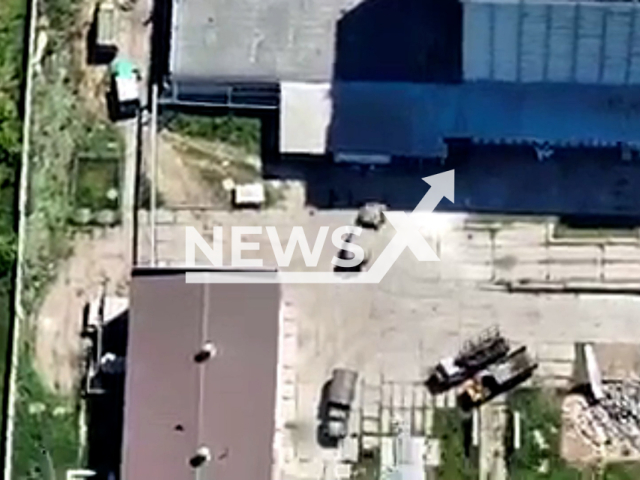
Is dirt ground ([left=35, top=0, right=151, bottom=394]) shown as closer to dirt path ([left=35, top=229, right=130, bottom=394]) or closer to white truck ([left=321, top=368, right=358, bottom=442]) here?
dirt path ([left=35, top=229, right=130, bottom=394])

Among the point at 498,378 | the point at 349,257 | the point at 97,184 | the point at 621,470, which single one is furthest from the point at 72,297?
the point at 621,470

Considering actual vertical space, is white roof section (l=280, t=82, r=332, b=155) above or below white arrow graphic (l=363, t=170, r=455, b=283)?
above

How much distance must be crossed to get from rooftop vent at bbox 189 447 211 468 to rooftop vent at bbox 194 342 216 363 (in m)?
1.18

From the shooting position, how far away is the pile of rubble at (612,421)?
988 inches

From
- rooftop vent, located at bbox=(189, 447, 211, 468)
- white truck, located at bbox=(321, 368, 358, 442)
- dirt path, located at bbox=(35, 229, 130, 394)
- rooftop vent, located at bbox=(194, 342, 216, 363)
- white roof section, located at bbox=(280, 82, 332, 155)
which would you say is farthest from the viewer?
dirt path, located at bbox=(35, 229, 130, 394)

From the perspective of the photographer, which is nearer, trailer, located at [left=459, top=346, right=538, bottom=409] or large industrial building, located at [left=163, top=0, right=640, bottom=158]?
trailer, located at [left=459, top=346, right=538, bottom=409]

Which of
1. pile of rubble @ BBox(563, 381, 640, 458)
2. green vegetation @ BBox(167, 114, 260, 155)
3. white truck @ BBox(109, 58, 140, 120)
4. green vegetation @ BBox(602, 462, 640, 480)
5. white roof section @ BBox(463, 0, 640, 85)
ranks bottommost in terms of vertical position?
green vegetation @ BBox(602, 462, 640, 480)

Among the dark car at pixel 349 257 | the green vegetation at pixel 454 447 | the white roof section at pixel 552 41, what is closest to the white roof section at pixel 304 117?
the dark car at pixel 349 257

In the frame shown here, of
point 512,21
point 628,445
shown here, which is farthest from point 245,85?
point 628,445

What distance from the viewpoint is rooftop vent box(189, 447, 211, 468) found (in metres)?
23.7

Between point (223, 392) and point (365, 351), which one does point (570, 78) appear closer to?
point (365, 351)

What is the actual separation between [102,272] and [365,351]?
3.92 meters

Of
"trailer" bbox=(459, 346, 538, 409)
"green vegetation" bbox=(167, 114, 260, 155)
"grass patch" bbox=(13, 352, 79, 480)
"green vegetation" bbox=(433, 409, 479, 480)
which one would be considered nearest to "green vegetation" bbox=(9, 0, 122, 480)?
"grass patch" bbox=(13, 352, 79, 480)

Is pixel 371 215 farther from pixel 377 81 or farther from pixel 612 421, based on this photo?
→ pixel 612 421
